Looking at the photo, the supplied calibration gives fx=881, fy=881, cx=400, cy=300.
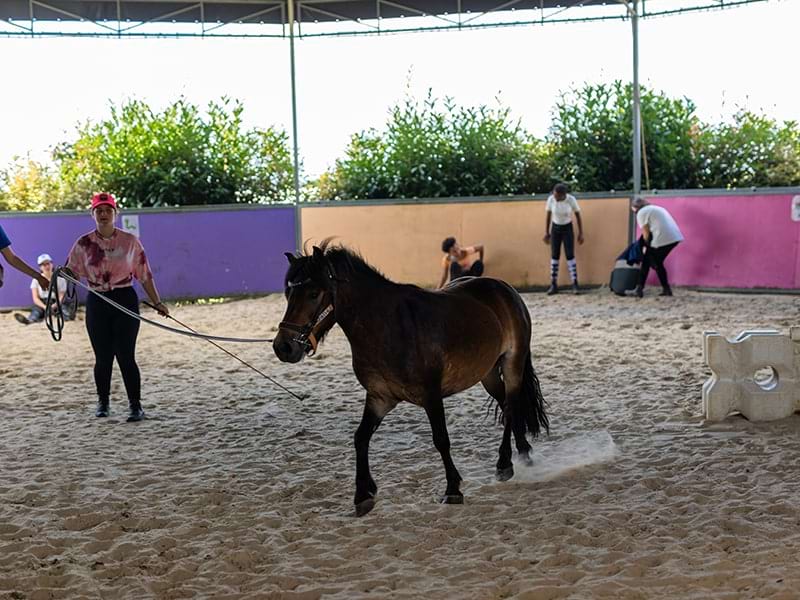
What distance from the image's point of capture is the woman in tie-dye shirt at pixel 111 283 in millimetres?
6449

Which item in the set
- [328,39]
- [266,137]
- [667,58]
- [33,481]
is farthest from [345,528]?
[667,58]

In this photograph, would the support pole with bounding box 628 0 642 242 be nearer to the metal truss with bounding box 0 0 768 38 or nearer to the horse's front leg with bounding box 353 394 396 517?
the metal truss with bounding box 0 0 768 38

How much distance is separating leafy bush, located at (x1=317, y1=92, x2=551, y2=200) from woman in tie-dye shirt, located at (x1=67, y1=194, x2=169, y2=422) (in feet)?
33.7

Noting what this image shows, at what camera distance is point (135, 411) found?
6699 millimetres

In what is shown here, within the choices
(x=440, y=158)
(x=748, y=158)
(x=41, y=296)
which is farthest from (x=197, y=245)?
(x=748, y=158)

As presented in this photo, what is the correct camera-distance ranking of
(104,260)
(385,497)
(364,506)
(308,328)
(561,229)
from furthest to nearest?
1. (561,229)
2. (104,260)
3. (385,497)
4. (364,506)
5. (308,328)

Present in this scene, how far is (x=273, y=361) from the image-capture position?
9.21 metres

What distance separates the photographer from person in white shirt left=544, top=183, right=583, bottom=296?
1384 cm

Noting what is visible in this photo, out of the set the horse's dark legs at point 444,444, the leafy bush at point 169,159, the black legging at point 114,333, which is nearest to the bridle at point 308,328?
the horse's dark legs at point 444,444

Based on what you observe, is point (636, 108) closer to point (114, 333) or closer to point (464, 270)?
point (464, 270)

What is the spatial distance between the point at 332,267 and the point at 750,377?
11.4ft

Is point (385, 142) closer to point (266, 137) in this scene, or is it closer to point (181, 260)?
point (266, 137)

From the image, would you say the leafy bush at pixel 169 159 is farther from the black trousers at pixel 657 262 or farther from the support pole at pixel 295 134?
the black trousers at pixel 657 262

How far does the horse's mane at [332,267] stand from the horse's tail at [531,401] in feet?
4.11
